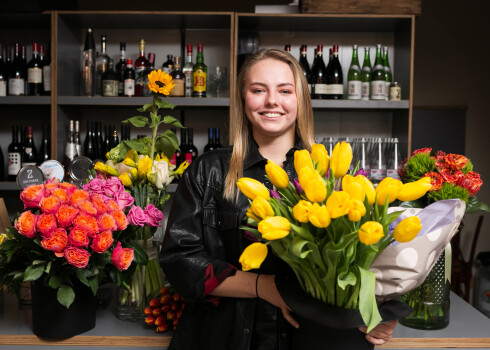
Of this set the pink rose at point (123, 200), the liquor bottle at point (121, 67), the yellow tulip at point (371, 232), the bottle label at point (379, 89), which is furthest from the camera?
the liquor bottle at point (121, 67)

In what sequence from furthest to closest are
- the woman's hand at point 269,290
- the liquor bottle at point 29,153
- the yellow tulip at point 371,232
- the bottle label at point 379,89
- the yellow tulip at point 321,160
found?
the liquor bottle at point 29,153 < the bottle label at point 379,89 < the woman's hand at point 269,290 < the yellow tulip at point 321,160 < the yellow tulip at point 371,232

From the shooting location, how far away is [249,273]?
985 mm

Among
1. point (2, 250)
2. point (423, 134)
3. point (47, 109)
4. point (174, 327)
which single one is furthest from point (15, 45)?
point (423, 134)

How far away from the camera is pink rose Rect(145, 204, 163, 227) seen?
3.70 feet

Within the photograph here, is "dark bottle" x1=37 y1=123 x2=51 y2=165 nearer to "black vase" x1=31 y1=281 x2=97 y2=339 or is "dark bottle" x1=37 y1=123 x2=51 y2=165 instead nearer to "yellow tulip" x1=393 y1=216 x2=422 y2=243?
"black vase" x1=31 y1=281 x2=97 y2=339

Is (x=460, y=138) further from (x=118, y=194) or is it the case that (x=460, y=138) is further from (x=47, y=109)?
(x=118, y=194)

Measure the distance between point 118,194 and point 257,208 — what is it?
0.58 meters

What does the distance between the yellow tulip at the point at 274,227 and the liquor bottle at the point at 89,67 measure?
2076 mm

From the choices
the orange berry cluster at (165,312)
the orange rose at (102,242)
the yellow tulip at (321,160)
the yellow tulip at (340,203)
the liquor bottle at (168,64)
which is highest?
the liquor bottle at (168,64)

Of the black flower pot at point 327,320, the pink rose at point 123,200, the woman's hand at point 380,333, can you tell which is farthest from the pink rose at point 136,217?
the woman's hand at point 380,333

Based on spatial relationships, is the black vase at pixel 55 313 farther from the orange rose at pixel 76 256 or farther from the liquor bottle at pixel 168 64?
the liquor bottle at pixel 168 64

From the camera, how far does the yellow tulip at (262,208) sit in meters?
→ 0.59

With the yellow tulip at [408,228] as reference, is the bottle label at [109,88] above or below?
above

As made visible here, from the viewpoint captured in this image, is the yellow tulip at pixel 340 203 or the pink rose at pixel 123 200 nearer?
the yellow tulip at pixel 340 203
